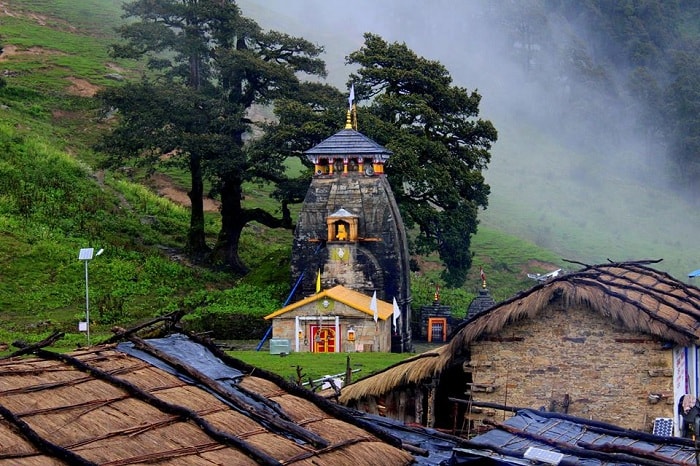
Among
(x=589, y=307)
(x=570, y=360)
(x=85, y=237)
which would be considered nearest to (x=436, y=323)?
(x=85, y=237)

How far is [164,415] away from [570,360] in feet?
30.1

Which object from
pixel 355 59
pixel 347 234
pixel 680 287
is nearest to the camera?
pixel 680 287

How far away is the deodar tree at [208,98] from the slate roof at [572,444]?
107 feet

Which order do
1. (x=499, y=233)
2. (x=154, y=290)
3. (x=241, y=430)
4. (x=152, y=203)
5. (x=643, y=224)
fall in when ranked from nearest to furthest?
(x=241, y=430) < (x=154, y=290) < (x=152, y=203) < (x=499, y=233) < (x=643, y=224)

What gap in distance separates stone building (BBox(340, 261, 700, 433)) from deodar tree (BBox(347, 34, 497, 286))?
81.8ft

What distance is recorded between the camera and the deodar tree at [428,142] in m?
45.4

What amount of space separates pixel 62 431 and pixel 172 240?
3950 centimetres

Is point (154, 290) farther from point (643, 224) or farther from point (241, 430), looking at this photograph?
point (643, 224)

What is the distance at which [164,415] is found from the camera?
11734mm

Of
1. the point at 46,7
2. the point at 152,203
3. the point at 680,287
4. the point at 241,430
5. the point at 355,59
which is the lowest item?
the point at 241,430

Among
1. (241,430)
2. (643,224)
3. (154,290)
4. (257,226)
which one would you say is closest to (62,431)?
(241,430)

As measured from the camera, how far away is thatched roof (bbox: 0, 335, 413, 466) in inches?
421

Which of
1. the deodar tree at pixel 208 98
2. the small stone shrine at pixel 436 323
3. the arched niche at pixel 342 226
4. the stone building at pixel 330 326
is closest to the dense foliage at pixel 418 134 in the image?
the deodar tree at pixel 208 98

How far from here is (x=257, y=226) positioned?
204ft
